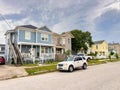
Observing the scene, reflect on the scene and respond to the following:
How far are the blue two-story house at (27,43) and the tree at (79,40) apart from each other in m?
18.4

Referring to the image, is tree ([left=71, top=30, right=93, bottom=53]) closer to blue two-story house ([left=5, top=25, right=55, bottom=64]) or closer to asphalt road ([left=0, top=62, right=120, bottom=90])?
blue two-story house ([left=5, top=25, right=55, bottom=64])

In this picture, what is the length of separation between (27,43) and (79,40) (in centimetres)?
2647

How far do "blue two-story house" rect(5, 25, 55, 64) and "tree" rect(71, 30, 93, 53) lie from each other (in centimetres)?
1838

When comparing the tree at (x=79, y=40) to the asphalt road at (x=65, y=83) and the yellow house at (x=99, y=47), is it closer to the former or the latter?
the yellow house at (x=99, y=47)

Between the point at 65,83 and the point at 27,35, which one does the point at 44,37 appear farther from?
the point at 65,83

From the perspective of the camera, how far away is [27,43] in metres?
29.7

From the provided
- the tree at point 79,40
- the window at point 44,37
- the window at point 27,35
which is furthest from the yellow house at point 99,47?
the window at point 27,35

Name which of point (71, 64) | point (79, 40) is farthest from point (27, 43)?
point (79, 40)

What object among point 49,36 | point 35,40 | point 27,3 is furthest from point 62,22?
point 27,3

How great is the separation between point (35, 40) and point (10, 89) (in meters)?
22.6

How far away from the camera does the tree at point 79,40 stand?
52.5m

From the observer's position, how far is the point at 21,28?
29.4 meters

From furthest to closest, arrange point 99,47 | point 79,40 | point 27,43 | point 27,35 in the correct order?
point 99,47 → point 79,40 → point 27,35 → point 27,43

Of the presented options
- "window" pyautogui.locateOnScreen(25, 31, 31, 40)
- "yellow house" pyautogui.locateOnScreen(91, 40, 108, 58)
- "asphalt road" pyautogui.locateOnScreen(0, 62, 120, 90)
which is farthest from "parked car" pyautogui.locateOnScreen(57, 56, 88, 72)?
"yellow house" pyautogui.locateOnScreen(91, 40, 108, 58)
